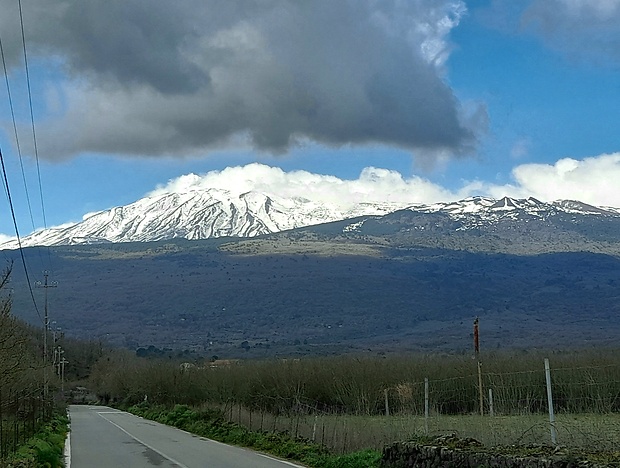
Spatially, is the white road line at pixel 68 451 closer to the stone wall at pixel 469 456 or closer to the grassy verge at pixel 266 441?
the grassy verge at pixel 266 441

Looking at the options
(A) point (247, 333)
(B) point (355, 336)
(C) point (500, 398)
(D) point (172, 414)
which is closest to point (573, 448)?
(C) point (500, 398)

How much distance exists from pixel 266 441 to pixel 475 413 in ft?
65.7

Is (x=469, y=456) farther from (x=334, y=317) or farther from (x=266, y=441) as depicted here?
(x=334, y=317)

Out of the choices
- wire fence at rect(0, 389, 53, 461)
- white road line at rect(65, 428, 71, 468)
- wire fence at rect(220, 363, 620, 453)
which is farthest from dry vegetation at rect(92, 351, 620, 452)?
wire fence at rect(0, 389, 53, 461)

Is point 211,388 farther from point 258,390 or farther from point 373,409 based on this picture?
point 373,409

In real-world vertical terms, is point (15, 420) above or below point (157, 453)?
above

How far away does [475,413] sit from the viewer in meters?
45.6

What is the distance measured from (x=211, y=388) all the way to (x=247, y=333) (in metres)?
108

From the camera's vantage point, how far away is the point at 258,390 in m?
58.8

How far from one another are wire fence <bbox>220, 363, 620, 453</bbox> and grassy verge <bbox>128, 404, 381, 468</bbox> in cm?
74

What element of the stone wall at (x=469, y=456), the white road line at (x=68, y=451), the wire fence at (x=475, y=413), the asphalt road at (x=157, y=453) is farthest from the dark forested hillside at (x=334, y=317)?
the stone wall at (x=469, y=456)

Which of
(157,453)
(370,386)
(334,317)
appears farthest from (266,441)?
(334,317)

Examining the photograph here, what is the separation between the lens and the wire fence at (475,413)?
19344mm

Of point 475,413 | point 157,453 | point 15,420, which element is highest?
point 15,420
